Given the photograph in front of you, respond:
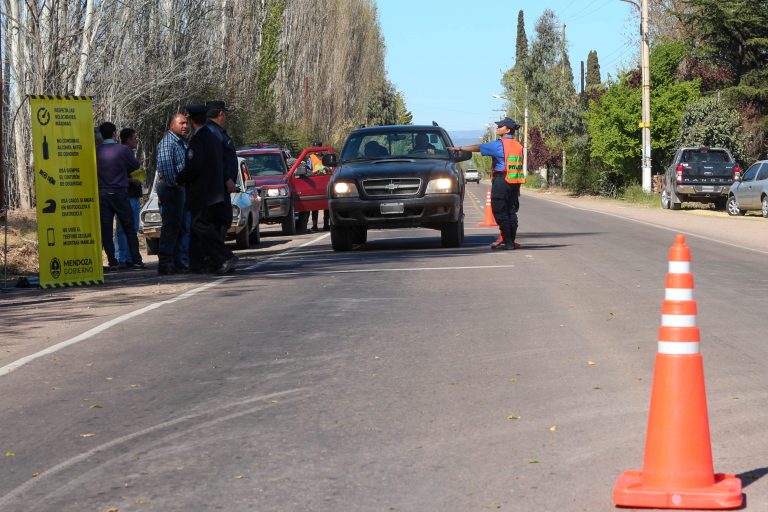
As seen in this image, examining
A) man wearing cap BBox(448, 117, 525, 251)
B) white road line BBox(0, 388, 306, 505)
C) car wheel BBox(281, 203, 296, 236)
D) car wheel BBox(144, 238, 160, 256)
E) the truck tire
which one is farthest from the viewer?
car wheel BBox(281, 203, 296, 236)

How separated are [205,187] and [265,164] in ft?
37.8

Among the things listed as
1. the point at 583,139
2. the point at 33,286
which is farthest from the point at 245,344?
the point at 583,139

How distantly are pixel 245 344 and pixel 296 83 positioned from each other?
58.0 metres

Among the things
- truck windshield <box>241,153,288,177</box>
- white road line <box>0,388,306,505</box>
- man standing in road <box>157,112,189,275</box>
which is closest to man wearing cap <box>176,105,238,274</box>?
man standing in road <box>157,112,189,275</box>

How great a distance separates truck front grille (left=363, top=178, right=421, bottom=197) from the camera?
19.1m

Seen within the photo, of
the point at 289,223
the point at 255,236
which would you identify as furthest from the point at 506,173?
the point at 289,223

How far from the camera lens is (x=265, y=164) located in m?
27.2

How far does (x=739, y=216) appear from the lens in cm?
3469

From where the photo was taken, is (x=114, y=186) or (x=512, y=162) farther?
(x=512, y=162)

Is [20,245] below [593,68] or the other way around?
below

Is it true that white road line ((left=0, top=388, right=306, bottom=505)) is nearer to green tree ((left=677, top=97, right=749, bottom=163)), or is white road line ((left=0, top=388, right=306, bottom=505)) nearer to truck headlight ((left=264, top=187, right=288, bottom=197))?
truck headlight ((left=264, top=187, right=288, bottom=197))

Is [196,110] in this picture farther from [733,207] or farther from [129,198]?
[733,207]

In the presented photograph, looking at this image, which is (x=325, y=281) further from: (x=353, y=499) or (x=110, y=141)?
(x=353, y=499)

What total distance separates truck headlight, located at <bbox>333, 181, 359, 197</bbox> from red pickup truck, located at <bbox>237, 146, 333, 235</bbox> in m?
6.54
